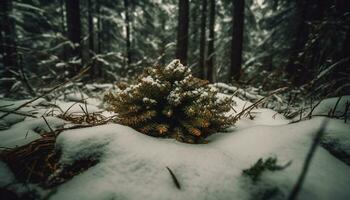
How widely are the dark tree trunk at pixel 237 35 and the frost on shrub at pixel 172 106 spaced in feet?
16.8

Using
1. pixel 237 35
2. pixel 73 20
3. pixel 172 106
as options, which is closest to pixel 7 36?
pixel 73 20

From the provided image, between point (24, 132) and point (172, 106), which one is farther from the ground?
point (172, 106)

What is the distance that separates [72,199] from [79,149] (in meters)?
0.33

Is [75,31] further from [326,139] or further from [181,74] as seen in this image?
[326,139]

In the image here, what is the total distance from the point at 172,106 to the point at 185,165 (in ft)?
2.12

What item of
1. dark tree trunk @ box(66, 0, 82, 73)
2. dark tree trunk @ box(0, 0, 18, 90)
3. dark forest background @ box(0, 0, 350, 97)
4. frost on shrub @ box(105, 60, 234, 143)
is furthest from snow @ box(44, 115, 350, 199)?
dark tree trunk @ box(66, 0, 82, 73)

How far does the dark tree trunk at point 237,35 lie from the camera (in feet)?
23.2

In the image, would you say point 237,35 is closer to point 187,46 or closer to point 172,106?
point 187,46

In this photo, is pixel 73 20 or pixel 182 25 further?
pixel 182 25

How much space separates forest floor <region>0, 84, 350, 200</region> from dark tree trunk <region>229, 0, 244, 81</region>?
18.3 ft

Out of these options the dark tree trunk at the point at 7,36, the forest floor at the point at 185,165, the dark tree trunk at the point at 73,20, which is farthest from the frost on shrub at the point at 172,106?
the dark tree trunk at the point at 73,20

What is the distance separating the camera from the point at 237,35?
7.19 m

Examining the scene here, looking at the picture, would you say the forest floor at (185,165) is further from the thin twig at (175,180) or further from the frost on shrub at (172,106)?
the frost on shrub at (172,106)

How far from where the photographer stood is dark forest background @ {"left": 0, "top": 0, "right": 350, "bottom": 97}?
250cm
